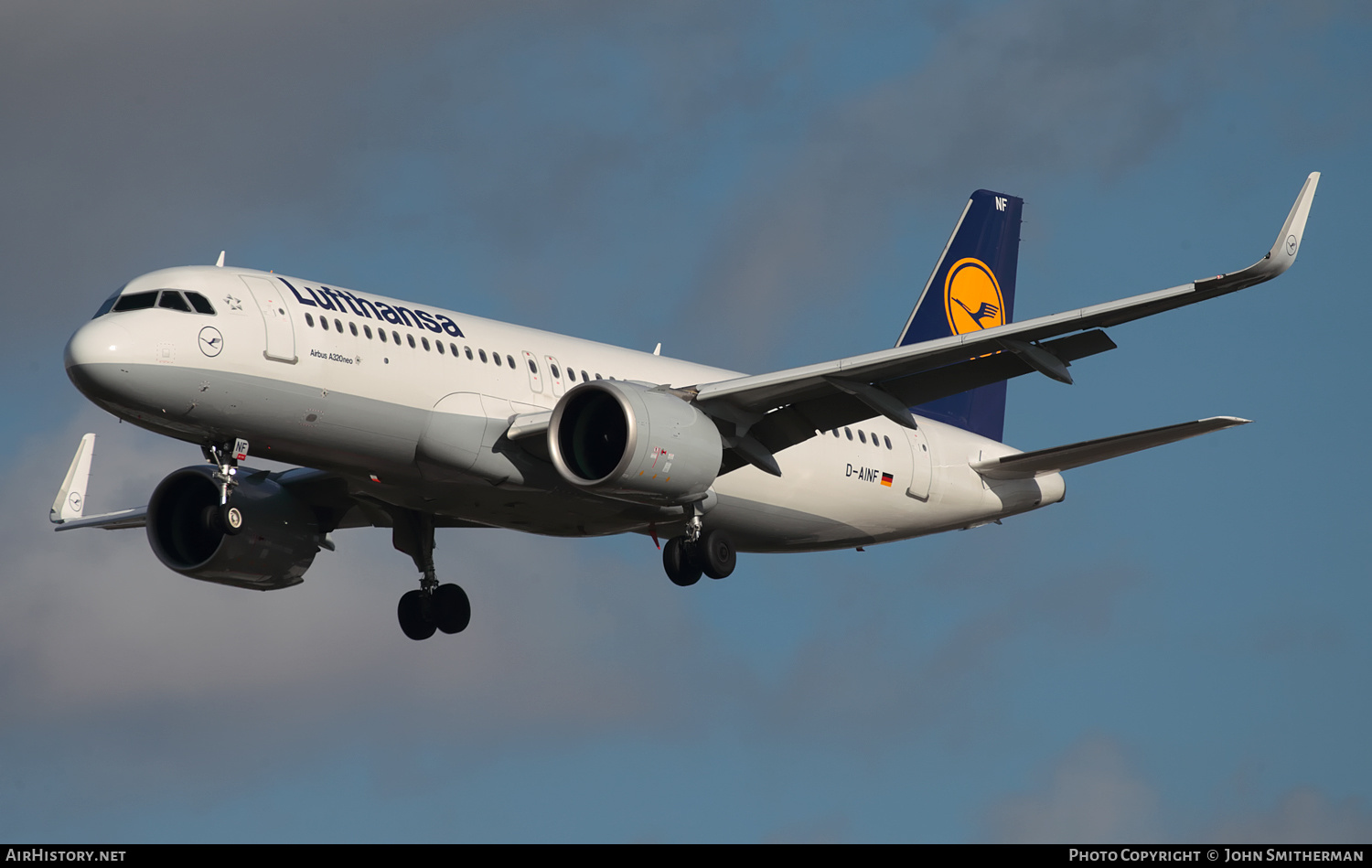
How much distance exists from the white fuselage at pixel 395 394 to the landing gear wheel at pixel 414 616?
4492 millimetres

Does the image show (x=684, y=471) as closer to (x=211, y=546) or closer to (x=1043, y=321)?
(x=1043, y=321)

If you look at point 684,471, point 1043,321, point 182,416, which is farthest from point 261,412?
point 1043,321

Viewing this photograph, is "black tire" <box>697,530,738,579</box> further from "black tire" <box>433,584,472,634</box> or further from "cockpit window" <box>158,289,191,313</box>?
"cockpit window" <box>158,289,191,313</box>

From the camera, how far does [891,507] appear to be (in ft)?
136

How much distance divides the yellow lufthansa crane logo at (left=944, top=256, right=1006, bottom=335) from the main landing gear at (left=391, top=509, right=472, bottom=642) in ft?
49.8

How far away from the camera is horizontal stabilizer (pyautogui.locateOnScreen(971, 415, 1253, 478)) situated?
115ft

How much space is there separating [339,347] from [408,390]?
1498 millimetres

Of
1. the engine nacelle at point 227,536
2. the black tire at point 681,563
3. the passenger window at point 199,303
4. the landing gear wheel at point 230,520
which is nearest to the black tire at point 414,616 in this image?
the engine nacelle at point 227,536

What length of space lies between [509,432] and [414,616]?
8.60m

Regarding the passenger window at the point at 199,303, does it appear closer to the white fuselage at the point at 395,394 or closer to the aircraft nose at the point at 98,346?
the white fuselage at the point at 395,394

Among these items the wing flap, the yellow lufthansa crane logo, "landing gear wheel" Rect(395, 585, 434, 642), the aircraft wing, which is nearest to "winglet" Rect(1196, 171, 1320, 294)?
the aircraft wing

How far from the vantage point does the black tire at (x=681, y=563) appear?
123ft

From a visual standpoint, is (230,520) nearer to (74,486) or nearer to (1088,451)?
(74,486)
